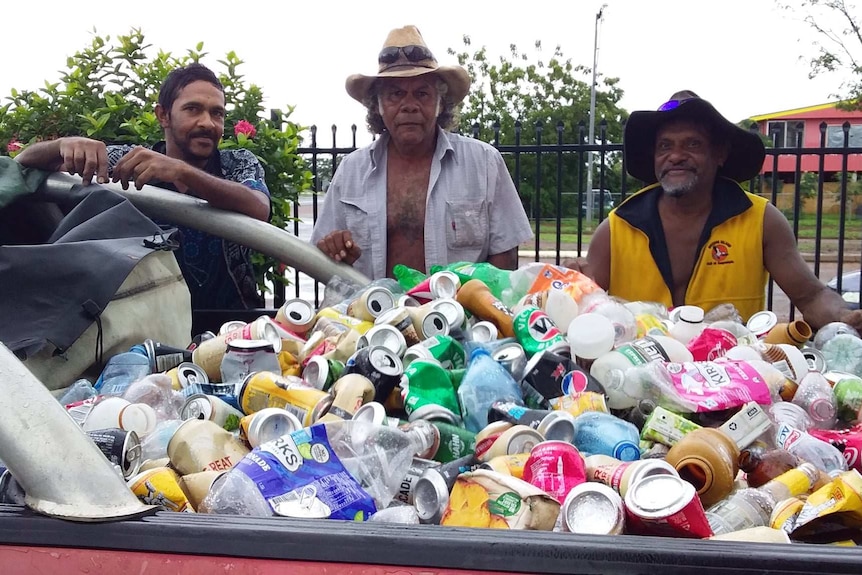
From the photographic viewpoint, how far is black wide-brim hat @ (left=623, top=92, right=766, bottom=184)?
11.7 ft

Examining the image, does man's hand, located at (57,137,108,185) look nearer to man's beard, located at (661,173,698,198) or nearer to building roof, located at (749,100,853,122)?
man's beard, located at (661,173,698,198)

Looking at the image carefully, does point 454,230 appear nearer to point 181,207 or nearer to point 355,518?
point 181,207

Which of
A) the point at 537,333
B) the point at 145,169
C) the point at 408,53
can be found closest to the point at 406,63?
the point at 408,53

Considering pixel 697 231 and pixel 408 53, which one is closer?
pixel 697 231

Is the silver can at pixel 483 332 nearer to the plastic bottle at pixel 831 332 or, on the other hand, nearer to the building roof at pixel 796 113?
the plastic bottle at pixel 831 332

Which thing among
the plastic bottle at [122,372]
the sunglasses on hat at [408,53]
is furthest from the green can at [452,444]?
the sunglasses on hat at [408,53]

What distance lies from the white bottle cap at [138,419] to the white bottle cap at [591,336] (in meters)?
1.02

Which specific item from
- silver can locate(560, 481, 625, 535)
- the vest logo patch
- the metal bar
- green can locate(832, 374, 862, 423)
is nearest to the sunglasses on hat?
the metal bar

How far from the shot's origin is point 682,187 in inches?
140

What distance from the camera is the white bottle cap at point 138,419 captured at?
5.41 feet

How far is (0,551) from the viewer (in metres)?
1.12

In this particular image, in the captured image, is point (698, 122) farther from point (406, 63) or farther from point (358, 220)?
point (358, 220)

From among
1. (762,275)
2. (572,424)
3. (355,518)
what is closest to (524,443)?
(572,424)

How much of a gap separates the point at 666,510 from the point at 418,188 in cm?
302
